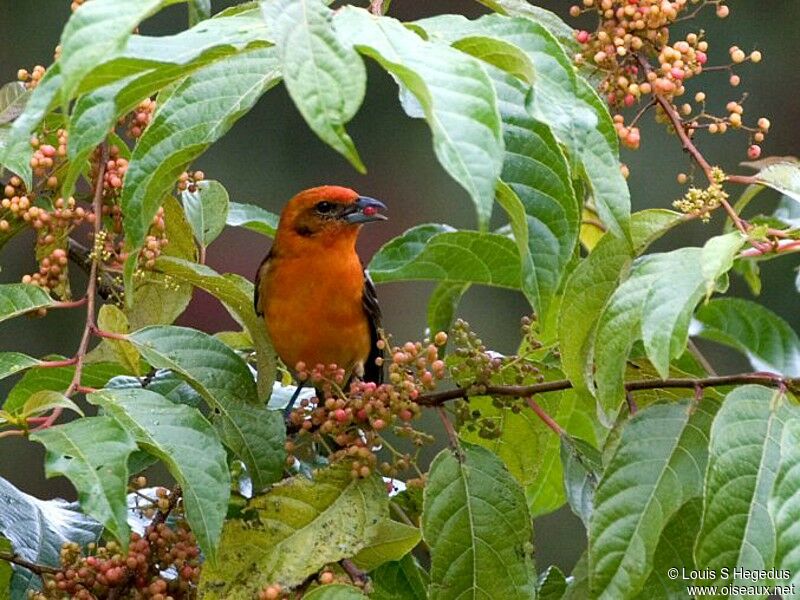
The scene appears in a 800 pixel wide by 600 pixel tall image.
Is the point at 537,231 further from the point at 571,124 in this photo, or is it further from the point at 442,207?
the point at 442,207

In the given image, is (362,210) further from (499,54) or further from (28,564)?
(499,54)

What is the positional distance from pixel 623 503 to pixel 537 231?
0.43 metres

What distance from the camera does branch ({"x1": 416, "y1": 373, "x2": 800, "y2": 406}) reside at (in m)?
2.14

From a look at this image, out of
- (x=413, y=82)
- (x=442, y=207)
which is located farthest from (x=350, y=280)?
(x=442, y=207)

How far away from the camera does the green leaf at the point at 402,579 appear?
2.40 meters

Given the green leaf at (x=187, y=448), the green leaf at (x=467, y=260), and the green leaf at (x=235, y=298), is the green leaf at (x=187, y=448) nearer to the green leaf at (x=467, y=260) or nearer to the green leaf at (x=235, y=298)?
the green leaf at (x=235, y=298)

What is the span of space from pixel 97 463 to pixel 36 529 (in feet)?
2.42

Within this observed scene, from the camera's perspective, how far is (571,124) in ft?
5.74

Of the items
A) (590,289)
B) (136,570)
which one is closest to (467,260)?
(590,289)

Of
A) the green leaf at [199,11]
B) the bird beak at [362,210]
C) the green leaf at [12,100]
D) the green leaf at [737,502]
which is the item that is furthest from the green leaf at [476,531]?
the bird beak at [362,210]

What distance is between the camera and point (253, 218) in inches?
118

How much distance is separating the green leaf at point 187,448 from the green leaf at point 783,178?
102 centimetres

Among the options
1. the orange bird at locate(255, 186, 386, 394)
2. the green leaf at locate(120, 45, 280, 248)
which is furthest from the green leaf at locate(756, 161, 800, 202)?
the orange bird at locate(255, 186, 386, 394)

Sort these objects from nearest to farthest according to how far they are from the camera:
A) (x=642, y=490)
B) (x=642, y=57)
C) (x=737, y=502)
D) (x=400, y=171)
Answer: (x=737, y=502), (x=642, y=490), (x=642, y=57), (x=400, y=171)
